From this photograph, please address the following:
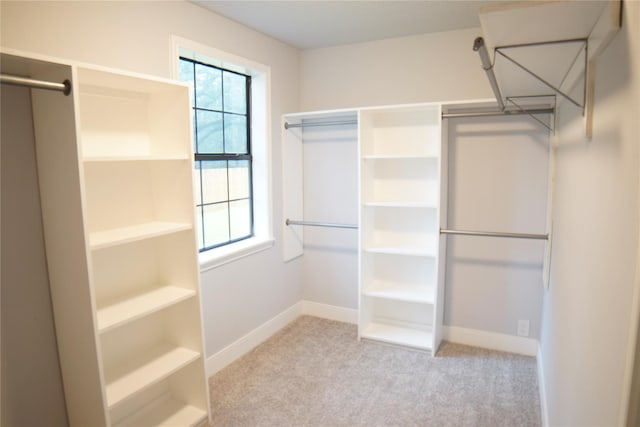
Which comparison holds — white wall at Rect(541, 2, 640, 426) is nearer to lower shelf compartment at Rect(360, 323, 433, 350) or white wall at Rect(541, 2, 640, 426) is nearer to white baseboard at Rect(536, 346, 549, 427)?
white baseboard at Rect(536, 346, 549, 427)

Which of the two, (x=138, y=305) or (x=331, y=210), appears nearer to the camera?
(x=138, y=305)

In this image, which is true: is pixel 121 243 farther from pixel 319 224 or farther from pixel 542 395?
pixel 542 395

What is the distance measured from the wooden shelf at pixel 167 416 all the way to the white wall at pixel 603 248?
1781 mm

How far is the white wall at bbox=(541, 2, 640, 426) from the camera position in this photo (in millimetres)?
884

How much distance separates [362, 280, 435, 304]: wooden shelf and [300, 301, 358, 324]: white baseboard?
1.46 feet

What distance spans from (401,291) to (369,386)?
2.77 ft

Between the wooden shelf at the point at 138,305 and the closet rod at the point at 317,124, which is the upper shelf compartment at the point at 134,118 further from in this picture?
the closet rod at the point at 317,124

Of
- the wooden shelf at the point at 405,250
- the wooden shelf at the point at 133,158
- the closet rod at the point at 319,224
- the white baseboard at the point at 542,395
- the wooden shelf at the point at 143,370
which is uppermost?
the wooden shelf at the point at 133,158

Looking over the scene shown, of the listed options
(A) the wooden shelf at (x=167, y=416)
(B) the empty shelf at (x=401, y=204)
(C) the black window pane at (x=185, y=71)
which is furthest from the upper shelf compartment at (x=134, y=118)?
(B) the empty shelf at (x=401, y=204)

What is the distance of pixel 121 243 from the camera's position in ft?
5.99

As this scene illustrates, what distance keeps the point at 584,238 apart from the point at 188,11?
2382 millimetres

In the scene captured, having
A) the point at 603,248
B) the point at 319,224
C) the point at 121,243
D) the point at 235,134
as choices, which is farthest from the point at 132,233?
the point at 603,248

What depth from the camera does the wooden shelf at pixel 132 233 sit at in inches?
70.2

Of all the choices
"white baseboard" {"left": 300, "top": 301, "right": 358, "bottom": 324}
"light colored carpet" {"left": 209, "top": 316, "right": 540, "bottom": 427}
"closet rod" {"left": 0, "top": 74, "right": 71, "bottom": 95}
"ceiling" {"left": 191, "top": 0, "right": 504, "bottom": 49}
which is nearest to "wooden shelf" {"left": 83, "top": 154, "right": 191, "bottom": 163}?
"closet rod" {"left": 0, "top": 74, "right": 71, "bottom": 95}
